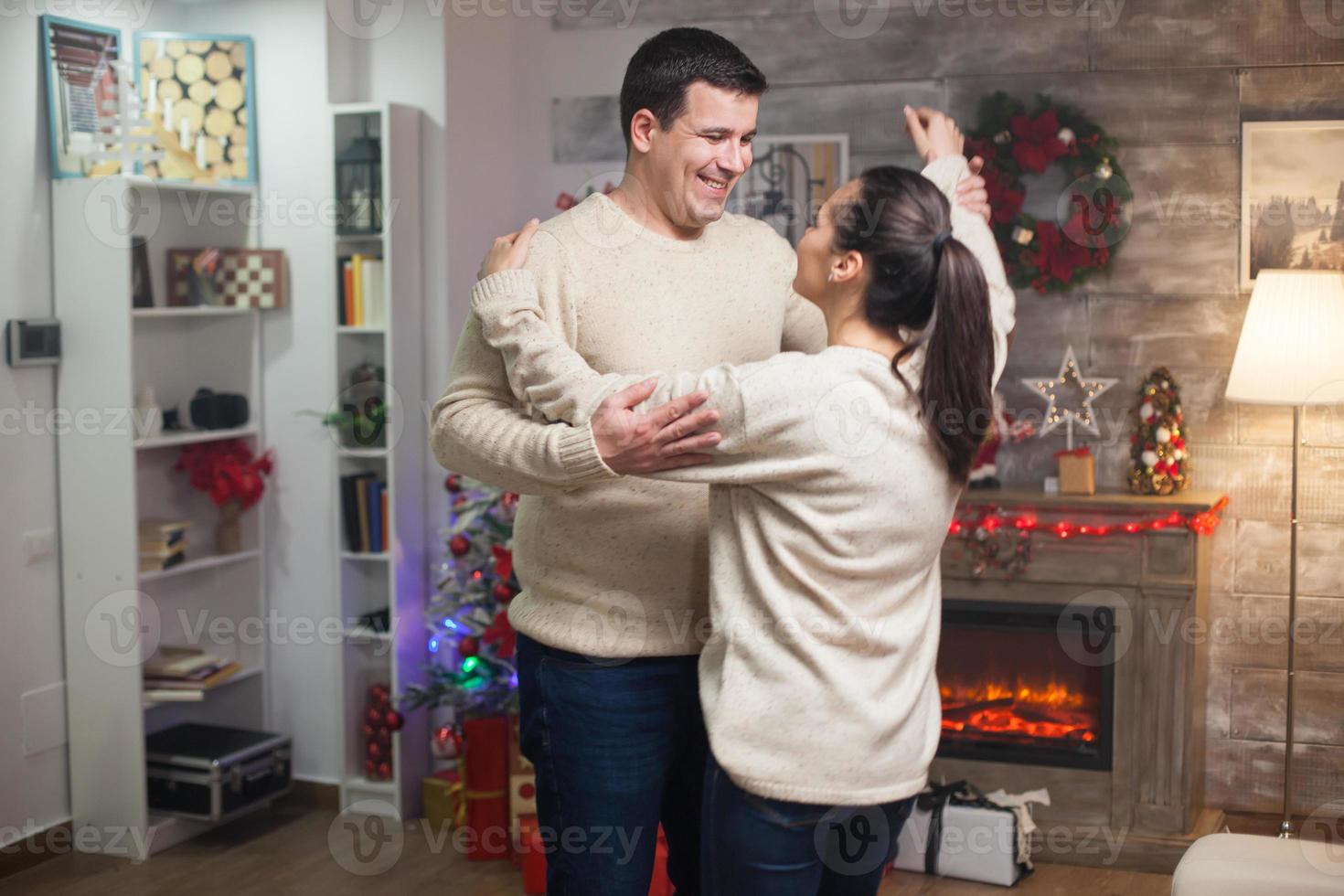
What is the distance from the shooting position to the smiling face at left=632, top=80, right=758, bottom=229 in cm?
182

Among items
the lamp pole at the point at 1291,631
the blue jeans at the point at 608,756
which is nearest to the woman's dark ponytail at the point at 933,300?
the blue jeans at the point at 608,756

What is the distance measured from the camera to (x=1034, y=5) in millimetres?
4078

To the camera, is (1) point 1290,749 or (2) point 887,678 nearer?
(2) point 887,678

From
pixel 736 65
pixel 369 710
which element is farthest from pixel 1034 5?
pixel 369 710

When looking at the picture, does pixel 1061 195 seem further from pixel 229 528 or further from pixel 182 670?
pixel 182 670

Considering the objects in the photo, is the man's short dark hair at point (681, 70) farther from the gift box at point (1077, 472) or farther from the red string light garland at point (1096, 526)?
the gift box at point (1077, 472)

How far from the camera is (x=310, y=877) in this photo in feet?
12.4

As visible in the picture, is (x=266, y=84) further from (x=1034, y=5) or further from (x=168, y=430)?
(x=1034, y=5)

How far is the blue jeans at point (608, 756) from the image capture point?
5.82ft

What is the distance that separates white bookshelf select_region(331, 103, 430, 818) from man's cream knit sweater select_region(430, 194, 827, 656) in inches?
87.8

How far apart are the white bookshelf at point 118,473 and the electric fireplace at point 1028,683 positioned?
222cm

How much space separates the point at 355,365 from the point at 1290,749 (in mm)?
2814

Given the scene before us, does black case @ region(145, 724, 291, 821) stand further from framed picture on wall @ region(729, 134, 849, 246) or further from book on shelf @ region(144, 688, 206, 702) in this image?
framed picture on wall @ region(729, 134, 849, 246)

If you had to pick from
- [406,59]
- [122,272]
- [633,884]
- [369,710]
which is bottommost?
[369,710]
